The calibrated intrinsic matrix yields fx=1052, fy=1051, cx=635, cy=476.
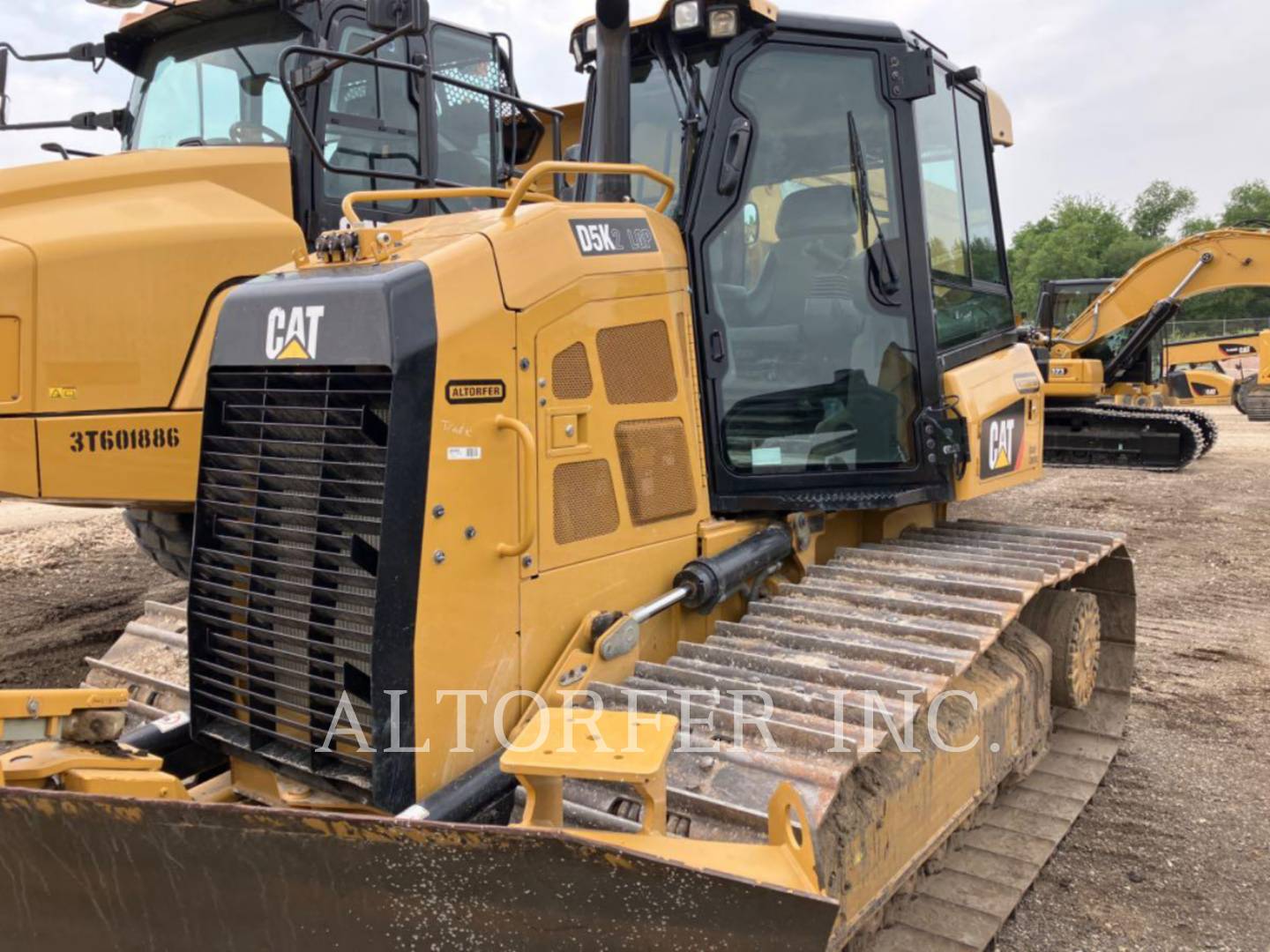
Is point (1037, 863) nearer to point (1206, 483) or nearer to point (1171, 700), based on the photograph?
point (1171, 700)

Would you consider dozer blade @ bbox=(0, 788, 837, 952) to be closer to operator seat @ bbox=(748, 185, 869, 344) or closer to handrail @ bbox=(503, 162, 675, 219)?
handrail @ bbox=(503, 162, 675, 219)

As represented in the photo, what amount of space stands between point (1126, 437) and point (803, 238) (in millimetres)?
11296

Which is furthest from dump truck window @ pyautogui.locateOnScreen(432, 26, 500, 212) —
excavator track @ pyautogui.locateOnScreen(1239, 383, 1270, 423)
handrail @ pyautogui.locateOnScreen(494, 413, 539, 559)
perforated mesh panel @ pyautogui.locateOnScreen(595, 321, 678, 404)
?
excavator track @ pyautogui.locateOnScreen(1239, 383, 1270, 423)

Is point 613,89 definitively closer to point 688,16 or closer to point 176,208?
point 688,16

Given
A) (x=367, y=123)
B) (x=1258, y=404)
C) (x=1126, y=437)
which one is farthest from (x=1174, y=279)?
(x=367, y=123)

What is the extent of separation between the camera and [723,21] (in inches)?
131

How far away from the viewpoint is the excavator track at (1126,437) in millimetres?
12844

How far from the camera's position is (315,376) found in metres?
2.56

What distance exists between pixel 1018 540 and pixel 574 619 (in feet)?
6.58

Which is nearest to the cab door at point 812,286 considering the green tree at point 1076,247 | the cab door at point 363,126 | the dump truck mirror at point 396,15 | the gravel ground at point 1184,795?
the dump truck mirror at point 396,15

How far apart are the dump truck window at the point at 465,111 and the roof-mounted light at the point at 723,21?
2.87 m

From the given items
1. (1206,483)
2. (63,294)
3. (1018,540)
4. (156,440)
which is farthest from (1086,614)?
(1206,483)

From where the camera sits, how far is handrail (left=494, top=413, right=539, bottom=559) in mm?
2605

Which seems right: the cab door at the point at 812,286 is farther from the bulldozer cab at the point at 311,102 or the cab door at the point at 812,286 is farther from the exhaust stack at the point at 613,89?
the bulldozer cab at the point at 311,102
